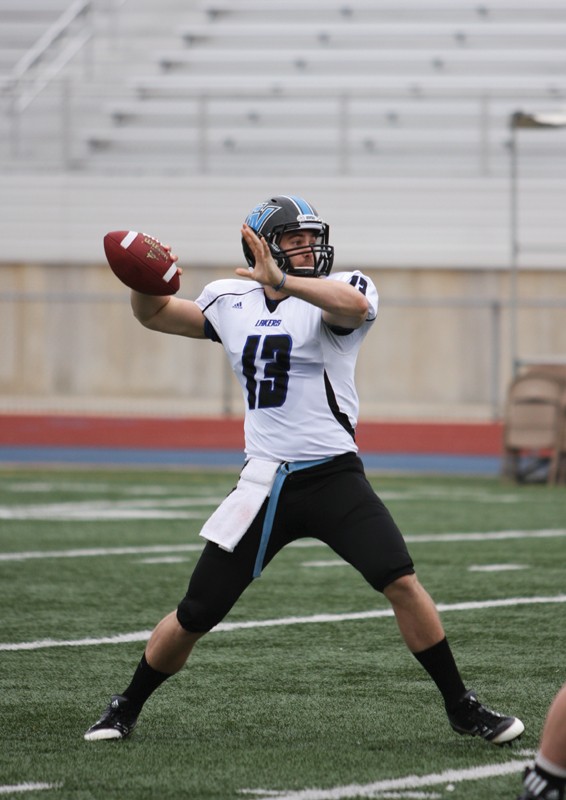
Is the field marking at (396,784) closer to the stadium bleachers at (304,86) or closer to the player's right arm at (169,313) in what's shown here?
the player's right arm at (169,313)

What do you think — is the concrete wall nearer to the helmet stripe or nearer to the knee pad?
the helmet stripe

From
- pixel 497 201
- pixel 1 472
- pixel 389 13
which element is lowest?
pixel 1 472

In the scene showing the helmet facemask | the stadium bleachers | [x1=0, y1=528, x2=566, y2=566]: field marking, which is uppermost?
the stadium bleachers

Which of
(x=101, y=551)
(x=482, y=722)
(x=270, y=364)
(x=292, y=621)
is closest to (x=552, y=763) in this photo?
(x=482, y=722)

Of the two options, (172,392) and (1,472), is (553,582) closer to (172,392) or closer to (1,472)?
(1,472)

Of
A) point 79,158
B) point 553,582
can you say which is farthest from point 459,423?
point 553,582

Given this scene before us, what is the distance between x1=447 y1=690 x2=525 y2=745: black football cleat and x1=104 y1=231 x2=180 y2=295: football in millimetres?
1590

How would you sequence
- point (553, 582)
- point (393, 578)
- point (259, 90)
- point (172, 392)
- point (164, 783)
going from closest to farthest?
point (164, 783), point (393, 578), point (553, 582), point (172, 392), point (259, 90)

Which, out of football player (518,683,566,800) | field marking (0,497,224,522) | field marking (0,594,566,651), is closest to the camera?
football player (518,683,566,800)

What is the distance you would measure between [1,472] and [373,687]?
978 cm

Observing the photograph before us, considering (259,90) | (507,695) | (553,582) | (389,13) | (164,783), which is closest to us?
(164,783)

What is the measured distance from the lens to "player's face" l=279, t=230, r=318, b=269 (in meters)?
4.44

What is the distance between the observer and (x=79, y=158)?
60.9 ft

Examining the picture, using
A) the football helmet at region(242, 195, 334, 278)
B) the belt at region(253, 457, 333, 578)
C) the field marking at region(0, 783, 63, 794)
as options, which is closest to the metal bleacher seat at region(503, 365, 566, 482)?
the football helmet at region(242, 195, 334, 278)
